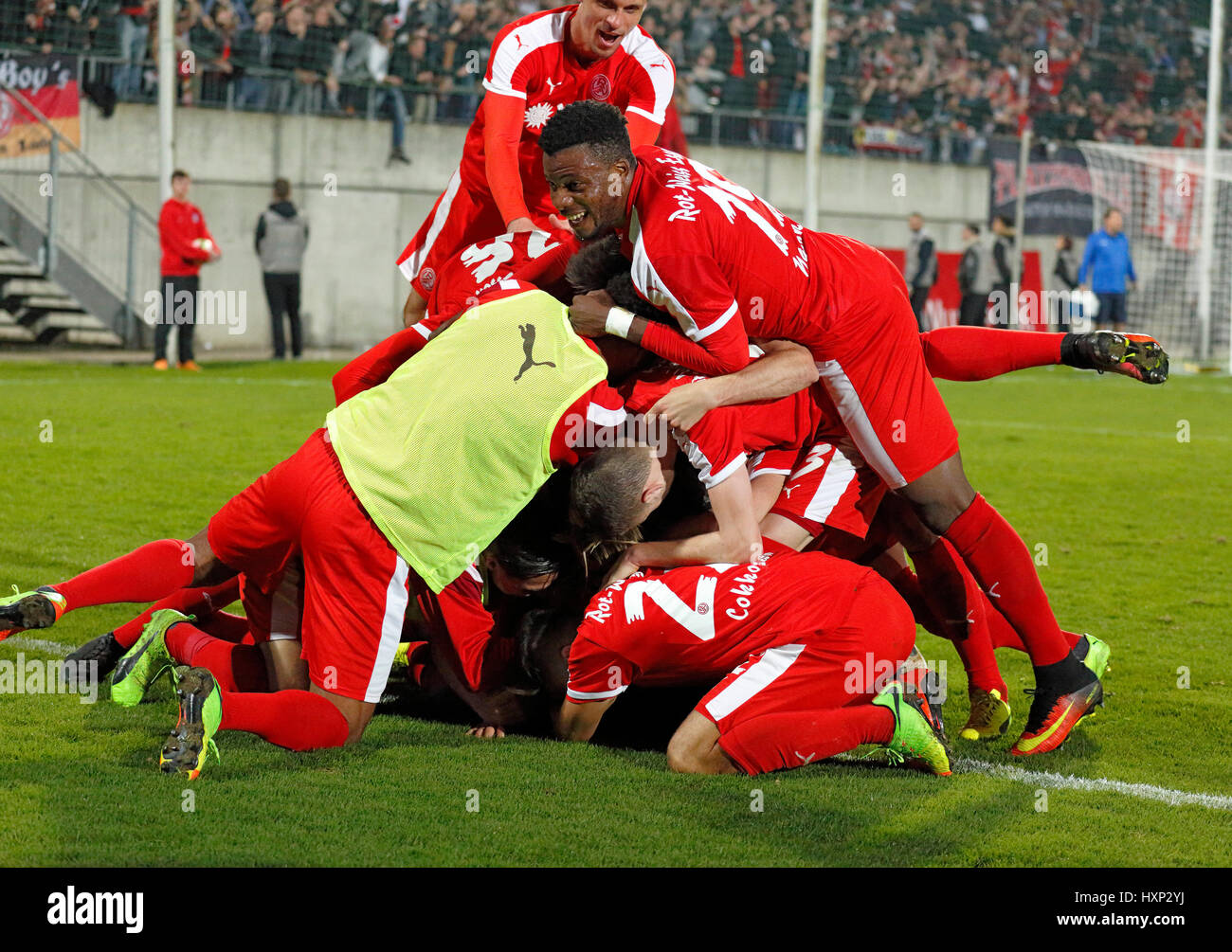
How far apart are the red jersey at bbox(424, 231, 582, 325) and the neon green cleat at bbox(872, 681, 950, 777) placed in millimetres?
1853

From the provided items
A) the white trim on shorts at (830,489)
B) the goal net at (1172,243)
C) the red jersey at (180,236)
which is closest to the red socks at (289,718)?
the white trim on shorts at (830,489)

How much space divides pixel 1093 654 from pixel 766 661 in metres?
1.40

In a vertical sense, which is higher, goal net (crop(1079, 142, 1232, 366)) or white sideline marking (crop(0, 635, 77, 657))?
goal net (crop(1079, 142, 1232, 366))

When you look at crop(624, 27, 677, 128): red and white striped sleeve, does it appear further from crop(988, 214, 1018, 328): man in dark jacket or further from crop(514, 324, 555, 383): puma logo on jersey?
crop(988, 214, 1018, 328): man in dark jacket

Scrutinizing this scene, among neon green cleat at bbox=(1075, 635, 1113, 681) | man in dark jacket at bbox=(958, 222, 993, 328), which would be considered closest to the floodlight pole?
man in dark jacket at bbox=(958, 222, 993, 328)

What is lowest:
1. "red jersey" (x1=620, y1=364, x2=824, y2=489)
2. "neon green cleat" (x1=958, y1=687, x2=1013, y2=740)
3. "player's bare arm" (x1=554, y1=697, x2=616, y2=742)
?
"neon green cleat" (x1=958, y1=687, x2=1013, y2=740)

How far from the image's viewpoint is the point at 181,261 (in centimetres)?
1625

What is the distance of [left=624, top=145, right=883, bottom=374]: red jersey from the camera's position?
4234mm

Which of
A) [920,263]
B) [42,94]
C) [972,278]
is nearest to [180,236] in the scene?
[42,94]

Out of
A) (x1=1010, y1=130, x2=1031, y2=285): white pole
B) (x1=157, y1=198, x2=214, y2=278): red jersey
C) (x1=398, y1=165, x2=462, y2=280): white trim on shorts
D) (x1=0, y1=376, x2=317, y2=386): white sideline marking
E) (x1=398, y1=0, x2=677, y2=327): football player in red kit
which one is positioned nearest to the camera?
(x1=398, y1=0, x2=677, y2=327): football player in red kit

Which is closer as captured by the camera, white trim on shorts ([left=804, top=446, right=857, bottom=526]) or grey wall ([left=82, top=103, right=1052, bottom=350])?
white trim on shorts ([left=804, top=446, right=857, bottom=526])

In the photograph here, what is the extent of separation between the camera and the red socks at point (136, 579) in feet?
15.0

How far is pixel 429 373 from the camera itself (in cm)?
419
